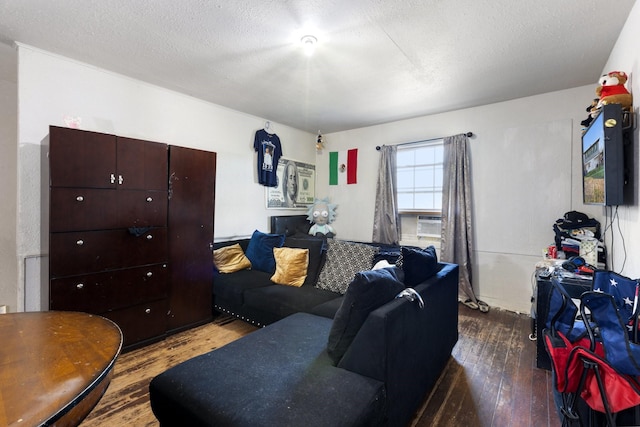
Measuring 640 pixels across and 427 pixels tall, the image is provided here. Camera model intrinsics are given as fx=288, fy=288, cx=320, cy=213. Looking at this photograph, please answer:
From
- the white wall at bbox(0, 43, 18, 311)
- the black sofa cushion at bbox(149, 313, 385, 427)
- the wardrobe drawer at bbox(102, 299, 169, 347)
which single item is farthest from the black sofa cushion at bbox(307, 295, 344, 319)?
the white wall at bbox(0, 43, 18, 311)

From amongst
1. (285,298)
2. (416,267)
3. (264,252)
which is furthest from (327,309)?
(264,252)

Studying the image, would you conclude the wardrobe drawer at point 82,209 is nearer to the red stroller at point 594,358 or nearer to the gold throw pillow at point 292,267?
the gold throw pillow at point 292,267

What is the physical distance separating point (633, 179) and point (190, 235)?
11.3 ft

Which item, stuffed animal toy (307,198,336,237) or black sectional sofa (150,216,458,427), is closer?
black sectional sofa (150,216,458,427)

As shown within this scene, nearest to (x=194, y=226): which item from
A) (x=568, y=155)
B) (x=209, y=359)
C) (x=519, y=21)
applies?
(x=209, y=359)

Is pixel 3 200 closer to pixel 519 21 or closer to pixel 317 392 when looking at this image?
pixel 317 392

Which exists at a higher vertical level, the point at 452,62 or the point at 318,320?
the point at 452,62

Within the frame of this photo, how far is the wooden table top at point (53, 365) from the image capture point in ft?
2.22

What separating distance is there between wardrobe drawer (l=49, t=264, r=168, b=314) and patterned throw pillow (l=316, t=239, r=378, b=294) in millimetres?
1506

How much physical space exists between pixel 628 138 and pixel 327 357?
7.49 ft

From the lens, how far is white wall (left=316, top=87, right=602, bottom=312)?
3049mm

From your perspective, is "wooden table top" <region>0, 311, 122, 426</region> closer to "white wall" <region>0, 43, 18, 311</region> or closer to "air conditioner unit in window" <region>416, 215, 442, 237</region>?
"white wall" <region>0, 43, 18, 311</region>

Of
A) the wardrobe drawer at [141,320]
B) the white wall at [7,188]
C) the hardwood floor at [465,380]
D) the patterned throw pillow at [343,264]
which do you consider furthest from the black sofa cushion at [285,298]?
the white wall at [7,188]

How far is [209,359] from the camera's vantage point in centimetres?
149
